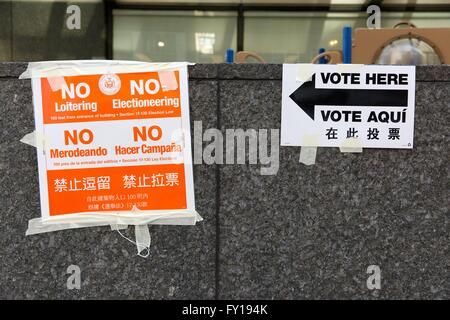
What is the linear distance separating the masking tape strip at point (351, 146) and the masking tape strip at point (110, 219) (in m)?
0.77

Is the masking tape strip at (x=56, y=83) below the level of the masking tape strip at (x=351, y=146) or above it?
above

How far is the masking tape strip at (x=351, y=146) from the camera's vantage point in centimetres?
278

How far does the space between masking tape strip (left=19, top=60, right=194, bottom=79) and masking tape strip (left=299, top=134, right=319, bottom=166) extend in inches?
26.9

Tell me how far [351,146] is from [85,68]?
4.36ft

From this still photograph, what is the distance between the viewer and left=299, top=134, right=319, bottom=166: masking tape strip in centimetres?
278

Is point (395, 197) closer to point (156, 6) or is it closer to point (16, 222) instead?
point (16, 222)

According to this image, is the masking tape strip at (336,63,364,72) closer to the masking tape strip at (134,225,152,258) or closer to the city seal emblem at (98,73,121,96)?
the city seal emblem at (98,73,121,96)

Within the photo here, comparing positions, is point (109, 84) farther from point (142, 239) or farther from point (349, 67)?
point (349, 67)

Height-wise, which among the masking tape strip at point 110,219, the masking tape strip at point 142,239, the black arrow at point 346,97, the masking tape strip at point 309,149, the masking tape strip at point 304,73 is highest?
the masking tape strip at point 304,73

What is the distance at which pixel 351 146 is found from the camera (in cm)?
279

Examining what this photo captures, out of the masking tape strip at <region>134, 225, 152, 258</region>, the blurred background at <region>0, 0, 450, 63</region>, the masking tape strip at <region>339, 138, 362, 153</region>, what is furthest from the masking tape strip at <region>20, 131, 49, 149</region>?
the blurred background at <region>0, 0, 450, 63</region>

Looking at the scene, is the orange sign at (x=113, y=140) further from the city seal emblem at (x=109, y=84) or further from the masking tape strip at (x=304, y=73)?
the masking tape strip at (x=304, y=73)

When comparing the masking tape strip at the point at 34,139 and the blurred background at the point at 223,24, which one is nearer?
the masking tape strip at the point at 34,139

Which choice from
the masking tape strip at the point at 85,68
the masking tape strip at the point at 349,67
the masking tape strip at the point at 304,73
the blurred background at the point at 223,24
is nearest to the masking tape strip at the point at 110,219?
the masking tape strip at the point at 85,68
